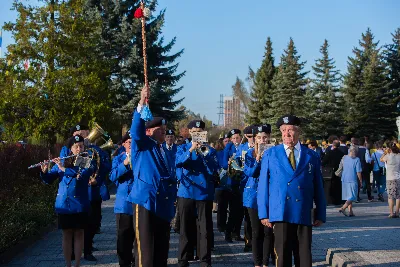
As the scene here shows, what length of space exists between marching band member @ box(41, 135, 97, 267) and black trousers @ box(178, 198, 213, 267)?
1585mm

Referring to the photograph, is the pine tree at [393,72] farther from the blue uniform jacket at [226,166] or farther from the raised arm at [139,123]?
the raised arm at [139,123]

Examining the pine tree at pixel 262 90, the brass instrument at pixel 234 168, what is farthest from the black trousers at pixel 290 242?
the pine tree at pixel 262 90

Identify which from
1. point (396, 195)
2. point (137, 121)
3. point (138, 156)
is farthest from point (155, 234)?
point (396, 195)

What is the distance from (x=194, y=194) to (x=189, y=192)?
87 millimetres

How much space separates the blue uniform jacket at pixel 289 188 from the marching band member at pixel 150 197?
1100 mm

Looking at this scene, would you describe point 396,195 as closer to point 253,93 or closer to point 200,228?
point 200,228

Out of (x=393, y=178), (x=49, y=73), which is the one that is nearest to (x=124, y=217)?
(x=393, y=178)

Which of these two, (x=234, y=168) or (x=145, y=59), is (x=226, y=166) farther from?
(x=145, y=59)

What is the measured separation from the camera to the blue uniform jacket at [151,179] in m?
5.71

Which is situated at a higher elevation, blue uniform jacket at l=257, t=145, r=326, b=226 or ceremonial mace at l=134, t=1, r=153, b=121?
ceremonial mace at l=134, t=1, r=153, b=121

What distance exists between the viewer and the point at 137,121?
5.54 metres

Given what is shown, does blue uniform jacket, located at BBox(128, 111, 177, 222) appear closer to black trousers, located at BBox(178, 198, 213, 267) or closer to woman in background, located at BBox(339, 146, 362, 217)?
black trousers, located at BBox(178, 198, 213, 267)

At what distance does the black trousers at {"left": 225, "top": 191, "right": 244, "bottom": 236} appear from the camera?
1093cm

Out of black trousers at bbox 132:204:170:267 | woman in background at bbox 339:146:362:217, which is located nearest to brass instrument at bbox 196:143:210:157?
black trousers at bbox 132:204:170:267
